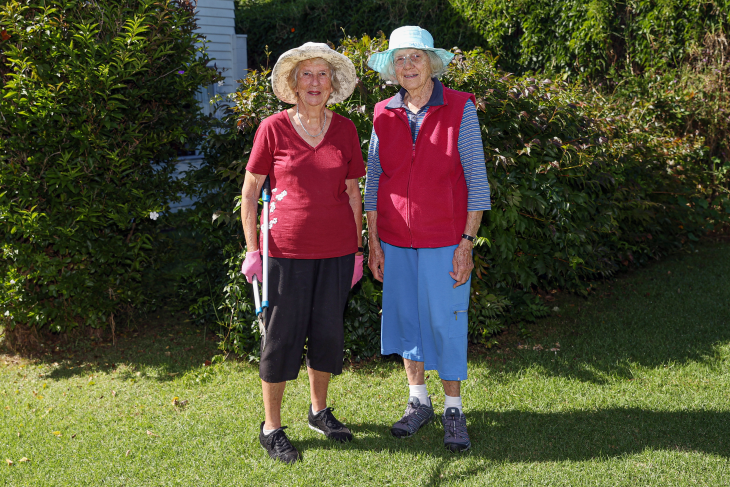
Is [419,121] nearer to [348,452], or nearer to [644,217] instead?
[348,452]

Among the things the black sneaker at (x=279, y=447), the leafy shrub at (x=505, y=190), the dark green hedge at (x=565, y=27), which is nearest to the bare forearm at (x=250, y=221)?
the black sneaker at (x=279, y=447)

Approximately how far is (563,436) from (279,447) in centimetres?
159

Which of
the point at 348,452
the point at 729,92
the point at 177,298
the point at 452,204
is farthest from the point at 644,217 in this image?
the point at 177,298

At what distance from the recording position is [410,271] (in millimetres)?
3328

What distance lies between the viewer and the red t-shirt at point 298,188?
10.0 feet

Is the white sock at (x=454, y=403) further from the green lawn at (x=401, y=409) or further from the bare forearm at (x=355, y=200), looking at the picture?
the bare forearm at (x=355, y=200)

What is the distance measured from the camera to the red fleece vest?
10.2 feet

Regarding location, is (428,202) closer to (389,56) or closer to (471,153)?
(471,153)

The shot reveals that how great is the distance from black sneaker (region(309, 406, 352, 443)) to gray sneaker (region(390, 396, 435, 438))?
11.1 inches

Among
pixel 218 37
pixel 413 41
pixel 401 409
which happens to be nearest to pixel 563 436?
pixel 401 409

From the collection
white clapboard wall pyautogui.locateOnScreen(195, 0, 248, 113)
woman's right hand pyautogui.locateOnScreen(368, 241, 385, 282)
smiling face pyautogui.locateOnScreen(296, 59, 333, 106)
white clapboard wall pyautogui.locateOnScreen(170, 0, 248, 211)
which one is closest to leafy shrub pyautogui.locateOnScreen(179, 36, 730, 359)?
woman's right hand pyautogui.locateOnScreen(368, 241, 385, 282)

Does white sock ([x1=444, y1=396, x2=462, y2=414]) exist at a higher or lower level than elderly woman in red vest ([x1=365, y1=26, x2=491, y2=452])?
lower

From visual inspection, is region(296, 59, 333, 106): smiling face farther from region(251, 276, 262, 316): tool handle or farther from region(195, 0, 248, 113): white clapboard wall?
region(195, 0, 248, 113): white clapboard wall

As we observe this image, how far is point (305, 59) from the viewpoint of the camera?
10.3 feet
